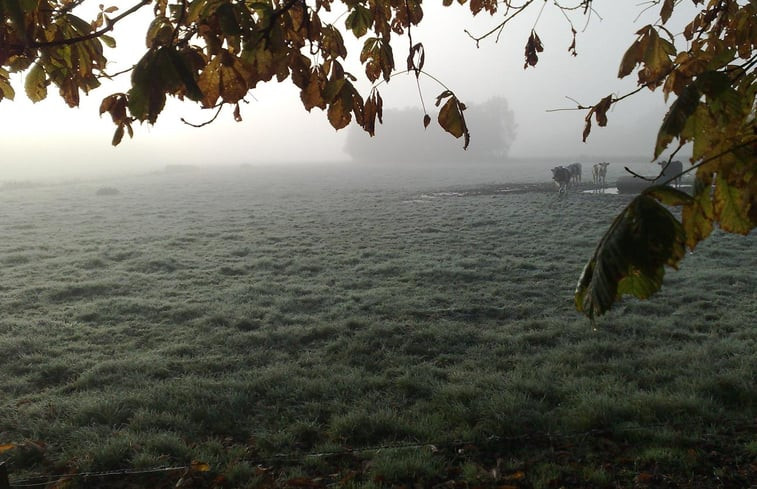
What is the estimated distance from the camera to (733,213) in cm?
176

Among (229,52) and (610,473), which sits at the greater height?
(229,52)

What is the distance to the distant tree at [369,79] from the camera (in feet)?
4.60

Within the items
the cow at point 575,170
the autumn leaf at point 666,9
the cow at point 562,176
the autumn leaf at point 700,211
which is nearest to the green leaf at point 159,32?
the autumn leaf at point 700,211

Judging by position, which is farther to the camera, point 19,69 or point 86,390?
point 86,390

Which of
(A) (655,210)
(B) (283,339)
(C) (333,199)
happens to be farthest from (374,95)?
(C) (333,199)

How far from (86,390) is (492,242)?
35.9ft

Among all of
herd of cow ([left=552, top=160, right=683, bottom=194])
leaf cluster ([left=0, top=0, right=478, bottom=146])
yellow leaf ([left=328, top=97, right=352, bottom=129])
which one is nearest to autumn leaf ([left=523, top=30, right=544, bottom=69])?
leaf cluster ([left=0, top=0, right=478, bottom=146])

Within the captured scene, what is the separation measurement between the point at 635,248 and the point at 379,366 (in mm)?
5036

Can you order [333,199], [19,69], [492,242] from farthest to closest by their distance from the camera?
[333,199]
[492,242]
[19,69]

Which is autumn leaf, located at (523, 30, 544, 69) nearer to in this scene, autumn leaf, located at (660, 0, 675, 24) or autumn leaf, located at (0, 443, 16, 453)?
autumn leaf, located at (660, 0, 675, 24)

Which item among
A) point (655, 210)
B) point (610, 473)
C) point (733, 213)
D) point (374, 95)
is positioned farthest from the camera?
point (610, 473)

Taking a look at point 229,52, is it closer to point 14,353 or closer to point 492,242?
point 14,353

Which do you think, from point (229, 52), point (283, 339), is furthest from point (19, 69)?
point (283, 339)

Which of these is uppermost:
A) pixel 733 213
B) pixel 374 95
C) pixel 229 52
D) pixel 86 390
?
pixel 229 52
